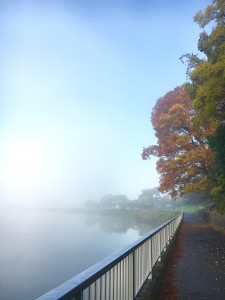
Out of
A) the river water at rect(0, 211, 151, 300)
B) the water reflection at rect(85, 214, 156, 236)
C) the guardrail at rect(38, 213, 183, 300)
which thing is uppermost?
the guardrail at rect(38, 213, 183, 300)

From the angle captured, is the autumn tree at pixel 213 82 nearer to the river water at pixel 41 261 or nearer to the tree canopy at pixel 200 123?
the tree canopy at pixel 200 123

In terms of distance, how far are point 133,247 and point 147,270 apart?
2.15 metres

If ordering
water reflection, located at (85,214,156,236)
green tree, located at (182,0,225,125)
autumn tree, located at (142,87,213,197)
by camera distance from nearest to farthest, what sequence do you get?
1. green tree, located at (182,0,225,125)
2. autumn tree, located at (142,87,213,197)
3. water reflection, located at (85,214,156,236)

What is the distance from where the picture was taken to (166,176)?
25781 millimetres

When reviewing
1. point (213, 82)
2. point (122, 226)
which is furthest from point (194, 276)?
point (122, 226)

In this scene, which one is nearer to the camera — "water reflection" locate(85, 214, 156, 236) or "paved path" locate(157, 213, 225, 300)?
"paved path" locate(157, 213, 225, 300)

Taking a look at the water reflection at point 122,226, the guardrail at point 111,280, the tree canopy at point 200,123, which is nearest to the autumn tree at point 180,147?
the tree canopy at point 200,123

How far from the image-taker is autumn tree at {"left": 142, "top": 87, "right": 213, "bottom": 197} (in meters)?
22.4

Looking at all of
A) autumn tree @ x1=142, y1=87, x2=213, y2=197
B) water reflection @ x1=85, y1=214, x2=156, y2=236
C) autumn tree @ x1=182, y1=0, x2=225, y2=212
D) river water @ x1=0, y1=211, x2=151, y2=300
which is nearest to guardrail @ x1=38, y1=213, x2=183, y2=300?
autumn tree @ x1=182, y1=0, x2=225, y2=212

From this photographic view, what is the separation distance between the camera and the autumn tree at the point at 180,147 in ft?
73.4

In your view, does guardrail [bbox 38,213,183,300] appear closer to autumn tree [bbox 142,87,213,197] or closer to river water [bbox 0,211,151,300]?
river water [bbox 0,211,151,300]

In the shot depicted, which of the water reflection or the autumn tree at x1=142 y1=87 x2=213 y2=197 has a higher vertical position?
the autumn tree at x1=142 y1=87 x2=213 y2=197

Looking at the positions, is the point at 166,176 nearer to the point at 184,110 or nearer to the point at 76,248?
the point at 184,110

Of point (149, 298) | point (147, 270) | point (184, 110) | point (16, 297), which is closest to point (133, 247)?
point (149, 298)
